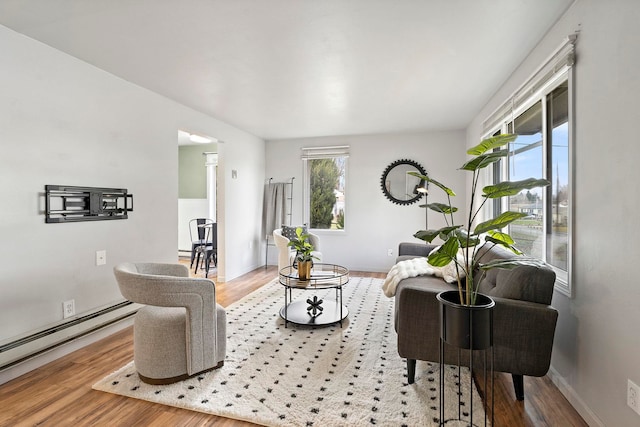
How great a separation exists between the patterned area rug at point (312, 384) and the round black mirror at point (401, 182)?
2.89m

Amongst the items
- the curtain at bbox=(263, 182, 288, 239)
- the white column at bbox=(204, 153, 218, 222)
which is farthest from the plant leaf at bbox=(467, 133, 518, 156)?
the white column at bbox=(204, 153, 218, 222)

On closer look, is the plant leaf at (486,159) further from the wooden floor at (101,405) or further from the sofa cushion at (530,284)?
the wooden floor at (101,405)

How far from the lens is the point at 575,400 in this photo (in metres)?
1.86

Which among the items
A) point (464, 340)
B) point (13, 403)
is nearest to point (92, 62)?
point (13, 403)

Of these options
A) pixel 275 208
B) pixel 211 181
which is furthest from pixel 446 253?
pixel 211 181

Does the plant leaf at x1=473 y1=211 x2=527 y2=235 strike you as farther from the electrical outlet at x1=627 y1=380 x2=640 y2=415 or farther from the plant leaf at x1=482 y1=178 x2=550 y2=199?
the electrical outlet at x1=627 y1=380 x2=640 y2=415

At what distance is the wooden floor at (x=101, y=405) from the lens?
1745mm

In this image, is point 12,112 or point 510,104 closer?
point 12,112

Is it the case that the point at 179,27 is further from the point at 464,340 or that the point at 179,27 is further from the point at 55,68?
the point at 464,340

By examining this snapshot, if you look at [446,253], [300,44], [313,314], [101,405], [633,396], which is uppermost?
[300,44]

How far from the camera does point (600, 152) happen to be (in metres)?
1.69

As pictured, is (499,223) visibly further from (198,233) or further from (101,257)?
(198,233)

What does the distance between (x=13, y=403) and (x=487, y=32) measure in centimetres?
384

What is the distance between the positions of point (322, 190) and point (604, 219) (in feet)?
14.8
